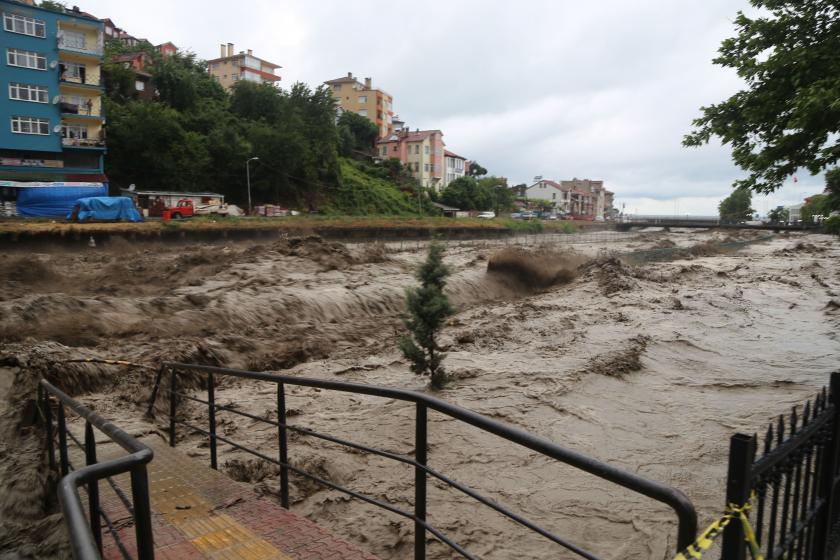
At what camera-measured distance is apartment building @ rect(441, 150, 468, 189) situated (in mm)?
102312

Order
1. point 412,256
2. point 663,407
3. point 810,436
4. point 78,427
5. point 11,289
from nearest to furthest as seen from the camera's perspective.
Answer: point 810,436, point 78,427, point 663,407, point 11,289, point 412,256

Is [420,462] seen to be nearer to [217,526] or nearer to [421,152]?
[217,526]

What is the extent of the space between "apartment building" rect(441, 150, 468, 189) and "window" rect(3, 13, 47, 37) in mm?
65875

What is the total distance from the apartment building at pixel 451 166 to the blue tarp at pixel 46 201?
69.0 meters

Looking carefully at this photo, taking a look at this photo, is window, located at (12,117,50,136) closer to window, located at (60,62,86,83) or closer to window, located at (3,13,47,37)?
window, located at (60,62,86,83)

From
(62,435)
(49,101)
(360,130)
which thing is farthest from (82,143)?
(360,130)

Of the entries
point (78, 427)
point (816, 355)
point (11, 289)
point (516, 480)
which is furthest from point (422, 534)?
point (11, 289)

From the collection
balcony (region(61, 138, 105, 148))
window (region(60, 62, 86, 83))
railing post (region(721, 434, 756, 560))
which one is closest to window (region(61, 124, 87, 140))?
balcony (region(61, 138, 105, 148))

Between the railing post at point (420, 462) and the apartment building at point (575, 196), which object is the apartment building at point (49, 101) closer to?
the railing post at point (420, 462)

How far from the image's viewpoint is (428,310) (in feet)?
35.9

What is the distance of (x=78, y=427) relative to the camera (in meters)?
8.16

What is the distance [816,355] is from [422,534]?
1553cm

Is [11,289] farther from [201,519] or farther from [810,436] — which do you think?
[810,436]

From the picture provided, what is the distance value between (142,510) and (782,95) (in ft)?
36.9
